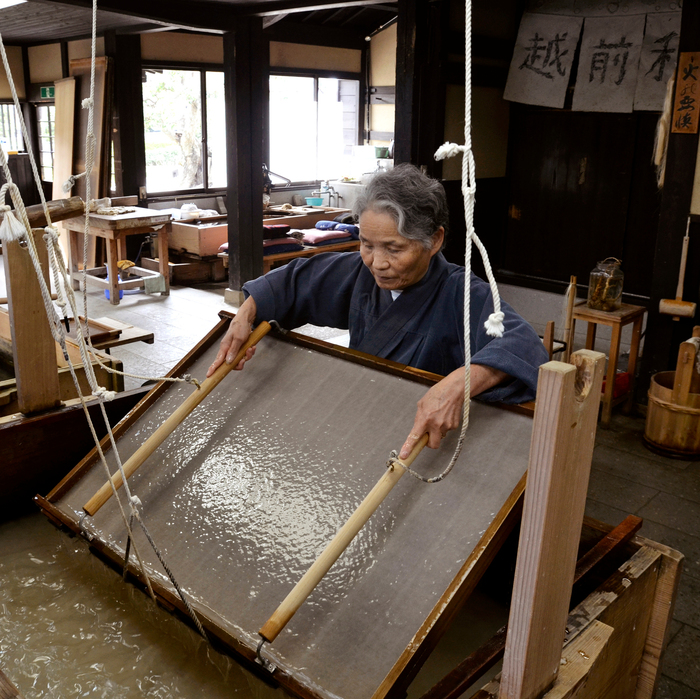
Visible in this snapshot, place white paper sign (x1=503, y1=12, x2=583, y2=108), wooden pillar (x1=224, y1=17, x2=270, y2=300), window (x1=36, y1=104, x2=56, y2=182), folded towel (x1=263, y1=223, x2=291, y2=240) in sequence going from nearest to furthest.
Answer: white paper sign (x1=503, y1=12, x2=583, y2=108) → wooden pillar (x1=224, y1=17, x2=270, y2=300) → folded towel (x1=263, y1=223, x2=291, y2=240) → window (x1=36, y1=104, x2=56, y2=182)

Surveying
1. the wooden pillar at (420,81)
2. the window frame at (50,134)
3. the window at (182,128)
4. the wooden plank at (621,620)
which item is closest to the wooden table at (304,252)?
the wooden pillar at (420,81)

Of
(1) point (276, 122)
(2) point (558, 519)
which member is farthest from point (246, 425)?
(1) point (276, 122)

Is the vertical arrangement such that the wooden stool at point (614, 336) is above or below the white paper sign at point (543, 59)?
below

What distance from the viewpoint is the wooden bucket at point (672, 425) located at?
3.90 m

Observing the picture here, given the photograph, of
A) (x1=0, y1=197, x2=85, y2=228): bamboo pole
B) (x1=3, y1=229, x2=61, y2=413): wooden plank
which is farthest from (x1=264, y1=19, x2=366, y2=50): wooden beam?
(x1=3, y1=229, x2=61, y2=413): wooden plank

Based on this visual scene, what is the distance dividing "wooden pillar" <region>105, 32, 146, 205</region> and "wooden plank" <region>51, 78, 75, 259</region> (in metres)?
0.57

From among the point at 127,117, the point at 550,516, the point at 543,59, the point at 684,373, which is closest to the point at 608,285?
the point at 684,373

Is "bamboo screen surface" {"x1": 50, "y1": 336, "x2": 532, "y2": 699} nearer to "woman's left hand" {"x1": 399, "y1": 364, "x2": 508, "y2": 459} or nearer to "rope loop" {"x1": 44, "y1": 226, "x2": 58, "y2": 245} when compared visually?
"woman's left hand" {"x1": 399, "y1": 364, "x2": 508, "y2": 459}

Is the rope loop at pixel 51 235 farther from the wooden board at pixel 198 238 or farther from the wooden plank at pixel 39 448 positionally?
the wooden board at pixel 198 238

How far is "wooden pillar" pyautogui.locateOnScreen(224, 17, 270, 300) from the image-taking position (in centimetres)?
675

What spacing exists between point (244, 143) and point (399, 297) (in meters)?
5.50

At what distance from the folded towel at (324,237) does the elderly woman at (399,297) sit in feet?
19.9

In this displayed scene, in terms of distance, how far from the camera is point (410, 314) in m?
2.00

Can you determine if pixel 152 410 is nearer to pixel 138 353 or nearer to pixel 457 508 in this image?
pixel 457 508
